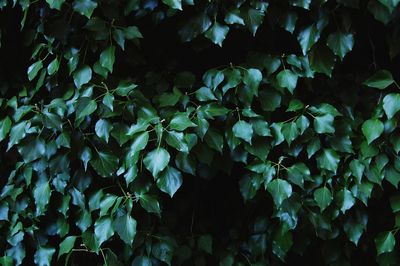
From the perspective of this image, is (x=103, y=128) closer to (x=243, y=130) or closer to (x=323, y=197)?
(x=243, y=130)

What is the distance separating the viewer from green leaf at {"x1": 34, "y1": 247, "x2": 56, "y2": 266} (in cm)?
227

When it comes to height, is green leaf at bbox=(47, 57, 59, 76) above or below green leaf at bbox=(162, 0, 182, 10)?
below

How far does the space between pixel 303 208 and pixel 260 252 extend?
29 cm

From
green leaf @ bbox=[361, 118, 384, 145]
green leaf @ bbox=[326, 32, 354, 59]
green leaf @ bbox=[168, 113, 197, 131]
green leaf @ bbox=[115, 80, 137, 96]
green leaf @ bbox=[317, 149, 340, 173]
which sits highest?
green leaf @ bbox=[326, 32, 354, 59]

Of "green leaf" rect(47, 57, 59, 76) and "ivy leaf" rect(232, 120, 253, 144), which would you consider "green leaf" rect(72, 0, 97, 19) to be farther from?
"ivy leaf" rect(232, 120, 253, 144)

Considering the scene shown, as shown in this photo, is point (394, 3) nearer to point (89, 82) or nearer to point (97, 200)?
point (89, 82)

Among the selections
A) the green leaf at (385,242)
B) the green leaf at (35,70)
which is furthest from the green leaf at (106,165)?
the green leaf at (385,242)

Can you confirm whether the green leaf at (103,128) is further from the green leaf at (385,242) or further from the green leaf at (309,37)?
the green leaf at (385,242)

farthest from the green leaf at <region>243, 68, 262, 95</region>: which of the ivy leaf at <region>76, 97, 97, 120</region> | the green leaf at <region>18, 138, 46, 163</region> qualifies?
the green leaf at <region>18, 138, 46, 163</region>

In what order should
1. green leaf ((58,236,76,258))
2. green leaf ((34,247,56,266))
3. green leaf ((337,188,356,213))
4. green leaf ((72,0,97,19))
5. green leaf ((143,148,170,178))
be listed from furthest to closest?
green leaf ((34,247,56,266)) → green leaf ((58,236,76,258)) → green leaf ((337,188,356,213)) → green leaf ((72,0,97,19)) → green leaf ((143,148,170,178))

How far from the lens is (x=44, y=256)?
2281mm

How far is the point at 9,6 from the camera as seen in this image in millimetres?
2293

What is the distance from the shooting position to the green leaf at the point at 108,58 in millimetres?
1958

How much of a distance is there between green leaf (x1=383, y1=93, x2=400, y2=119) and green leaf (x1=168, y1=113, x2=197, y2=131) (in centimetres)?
73
